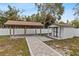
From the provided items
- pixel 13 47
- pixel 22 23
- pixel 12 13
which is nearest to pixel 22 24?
pixel 22 23

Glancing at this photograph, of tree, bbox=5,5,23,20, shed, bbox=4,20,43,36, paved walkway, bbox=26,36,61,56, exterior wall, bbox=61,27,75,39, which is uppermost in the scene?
tree, bbox=5,5,23,20

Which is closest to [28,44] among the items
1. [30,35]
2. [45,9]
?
[30,35]

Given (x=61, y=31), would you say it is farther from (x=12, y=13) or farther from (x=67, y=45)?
(x=12, y=13)

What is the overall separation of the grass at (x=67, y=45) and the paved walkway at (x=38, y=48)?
0.08 meters

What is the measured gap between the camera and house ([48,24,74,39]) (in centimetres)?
374

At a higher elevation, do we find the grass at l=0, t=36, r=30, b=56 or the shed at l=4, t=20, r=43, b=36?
the shed at l=4, t=20, r=43, b=36

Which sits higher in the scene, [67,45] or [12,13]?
[12,13]

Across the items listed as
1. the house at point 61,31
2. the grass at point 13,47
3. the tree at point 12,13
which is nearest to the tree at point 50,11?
the house at point 61,31

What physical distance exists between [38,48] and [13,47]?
40 cm

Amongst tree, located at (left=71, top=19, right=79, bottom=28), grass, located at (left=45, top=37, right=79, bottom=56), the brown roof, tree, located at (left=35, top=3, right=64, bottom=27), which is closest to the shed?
the brown roof

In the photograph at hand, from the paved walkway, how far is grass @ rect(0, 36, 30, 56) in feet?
0.26

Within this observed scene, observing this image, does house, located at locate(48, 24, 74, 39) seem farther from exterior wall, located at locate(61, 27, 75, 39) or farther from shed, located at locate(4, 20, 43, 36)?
shed, located at locate(4, 20, 43, 36)

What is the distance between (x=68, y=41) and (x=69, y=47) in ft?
0.32

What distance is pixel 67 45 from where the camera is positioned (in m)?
3.73
